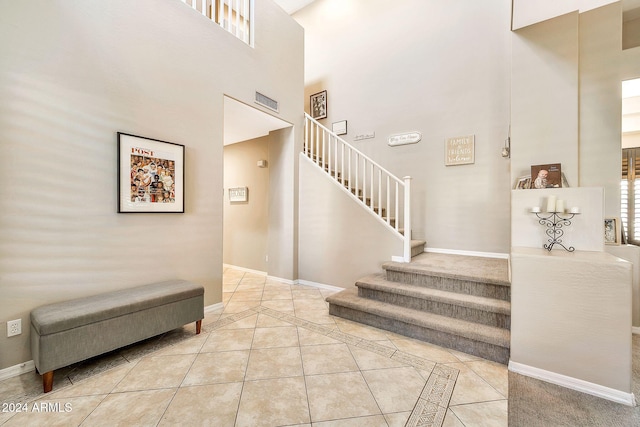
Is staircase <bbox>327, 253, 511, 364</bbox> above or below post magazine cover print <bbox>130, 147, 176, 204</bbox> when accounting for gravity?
below

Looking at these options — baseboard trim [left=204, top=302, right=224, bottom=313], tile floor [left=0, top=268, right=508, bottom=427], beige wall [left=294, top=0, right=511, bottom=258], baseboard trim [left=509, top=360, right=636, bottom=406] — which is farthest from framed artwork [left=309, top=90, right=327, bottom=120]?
baseboard trim [left=509, top=360, right=636, bottom=406]

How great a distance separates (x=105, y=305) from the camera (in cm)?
216

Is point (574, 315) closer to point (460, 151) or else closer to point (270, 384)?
point (270, 384)

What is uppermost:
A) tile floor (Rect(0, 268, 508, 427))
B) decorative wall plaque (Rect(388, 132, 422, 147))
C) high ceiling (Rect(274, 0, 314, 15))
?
high ceiling (Rect(274, 0, 314, 15))

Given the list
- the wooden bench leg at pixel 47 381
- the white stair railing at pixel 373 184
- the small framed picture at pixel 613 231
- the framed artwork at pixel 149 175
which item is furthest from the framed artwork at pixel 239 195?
the small framed picture at pixel 613 231

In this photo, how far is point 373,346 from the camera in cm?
254

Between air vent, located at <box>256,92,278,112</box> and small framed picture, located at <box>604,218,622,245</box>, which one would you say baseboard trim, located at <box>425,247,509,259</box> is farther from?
air vent, located at <box>256,92,278,112</box>

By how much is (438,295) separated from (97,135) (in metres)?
3.70

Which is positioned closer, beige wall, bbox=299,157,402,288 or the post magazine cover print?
the post magazine cover print

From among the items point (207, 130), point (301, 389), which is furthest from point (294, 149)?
point (301, 389)

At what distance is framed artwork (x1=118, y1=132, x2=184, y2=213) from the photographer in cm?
260

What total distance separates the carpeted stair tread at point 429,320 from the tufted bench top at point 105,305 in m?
1.73

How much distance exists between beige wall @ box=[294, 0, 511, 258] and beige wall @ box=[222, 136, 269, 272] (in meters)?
1.24

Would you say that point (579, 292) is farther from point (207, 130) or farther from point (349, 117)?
point (349, 117)
